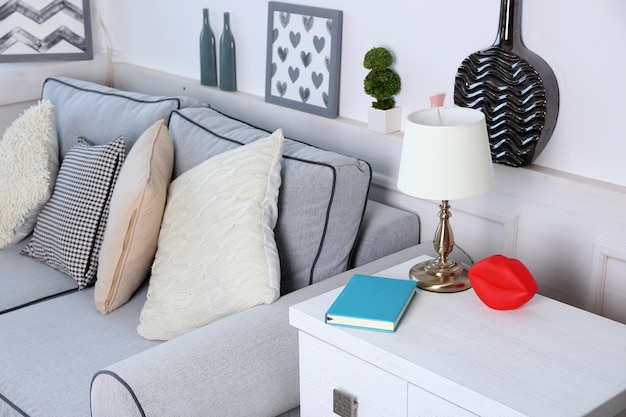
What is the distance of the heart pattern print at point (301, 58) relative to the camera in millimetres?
2295

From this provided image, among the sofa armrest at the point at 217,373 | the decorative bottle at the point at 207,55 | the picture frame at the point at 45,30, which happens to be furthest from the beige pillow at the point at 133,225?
the picture frame at the point at 45,30

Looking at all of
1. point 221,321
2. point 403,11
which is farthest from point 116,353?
point 403,11

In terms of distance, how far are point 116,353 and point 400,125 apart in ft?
2.97

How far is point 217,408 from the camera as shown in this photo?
5.05ft

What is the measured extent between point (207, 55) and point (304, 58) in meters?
0.48

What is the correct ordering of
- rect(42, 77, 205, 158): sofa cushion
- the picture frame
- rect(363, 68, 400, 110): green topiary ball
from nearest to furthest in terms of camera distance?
rect(363, 68, 400, 110): green topiary ball, rect(42, 77, 205, 158): sofa cushion, the picture frame

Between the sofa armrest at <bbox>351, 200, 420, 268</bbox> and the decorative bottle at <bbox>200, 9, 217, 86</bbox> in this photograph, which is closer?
the sofa armrest at <bbox>351, 200, 420, 268</bbox>

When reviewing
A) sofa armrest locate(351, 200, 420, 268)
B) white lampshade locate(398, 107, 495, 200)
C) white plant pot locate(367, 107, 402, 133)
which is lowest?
sofa armrest locate(351, 200, 420, 268)

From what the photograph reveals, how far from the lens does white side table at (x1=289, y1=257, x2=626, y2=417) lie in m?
1.28

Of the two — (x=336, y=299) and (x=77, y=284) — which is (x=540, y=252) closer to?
(x=336, y=299)

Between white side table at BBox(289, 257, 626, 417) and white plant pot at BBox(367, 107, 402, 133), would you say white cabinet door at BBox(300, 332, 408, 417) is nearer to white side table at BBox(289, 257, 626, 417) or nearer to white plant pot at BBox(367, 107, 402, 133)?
white side table at BBox(289, 257, 626, 417)

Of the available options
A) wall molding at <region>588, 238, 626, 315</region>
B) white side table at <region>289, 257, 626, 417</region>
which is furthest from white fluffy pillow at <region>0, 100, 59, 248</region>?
wall molding at <region>588, 238, 626, 315</region>

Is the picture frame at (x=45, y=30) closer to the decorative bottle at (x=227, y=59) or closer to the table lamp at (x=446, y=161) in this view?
the decorative bottle at (x=227, y=59)

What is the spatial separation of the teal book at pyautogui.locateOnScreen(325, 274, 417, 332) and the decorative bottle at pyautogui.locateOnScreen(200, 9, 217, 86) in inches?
50.9
